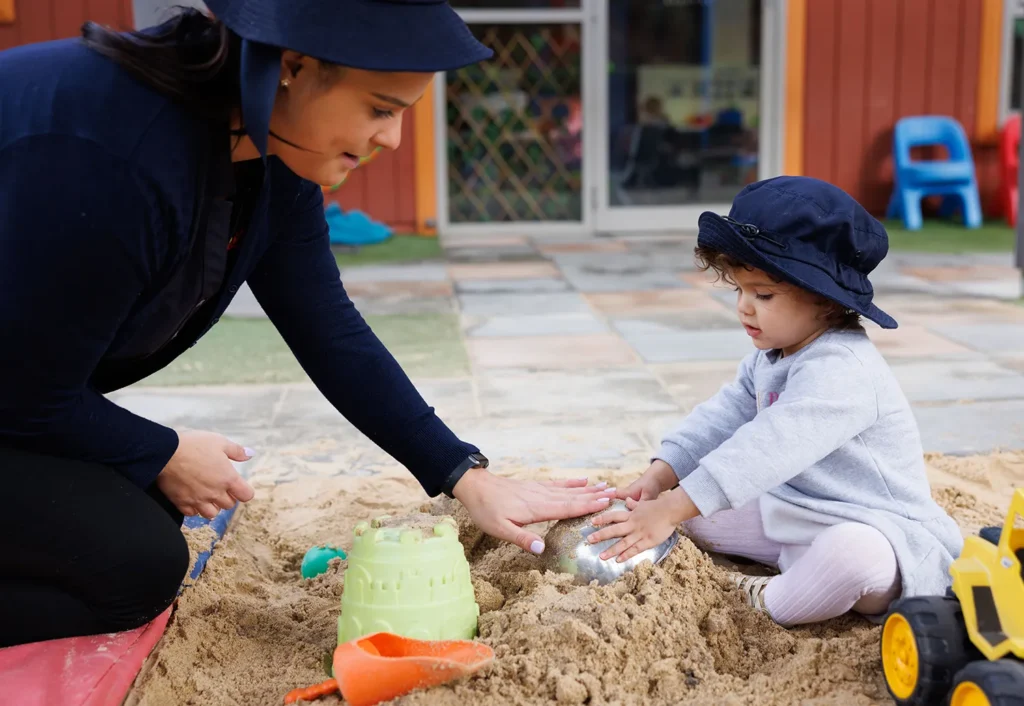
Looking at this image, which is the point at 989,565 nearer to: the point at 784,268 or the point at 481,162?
the point at 784,268

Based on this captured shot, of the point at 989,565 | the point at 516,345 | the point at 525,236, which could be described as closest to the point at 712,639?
the point at 989,565

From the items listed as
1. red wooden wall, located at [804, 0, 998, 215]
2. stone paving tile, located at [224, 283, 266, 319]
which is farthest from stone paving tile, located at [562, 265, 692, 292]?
red wooden wall, located at [804, 0, 998, 215]

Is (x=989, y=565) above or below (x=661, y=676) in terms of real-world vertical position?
above

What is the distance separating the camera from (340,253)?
340 inches

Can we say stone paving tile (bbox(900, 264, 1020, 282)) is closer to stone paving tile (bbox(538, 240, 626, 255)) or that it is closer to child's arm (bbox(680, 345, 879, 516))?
stone paving tile (bbox(538, 240, 626, 255))

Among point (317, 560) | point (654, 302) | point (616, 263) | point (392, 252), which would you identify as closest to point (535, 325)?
point (654, 302)

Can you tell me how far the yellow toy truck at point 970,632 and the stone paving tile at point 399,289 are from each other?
4.99 meters

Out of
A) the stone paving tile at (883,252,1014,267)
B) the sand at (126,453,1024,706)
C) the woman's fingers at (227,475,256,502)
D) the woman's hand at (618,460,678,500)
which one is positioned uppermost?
the woman's fingers at (227,475,256,502)

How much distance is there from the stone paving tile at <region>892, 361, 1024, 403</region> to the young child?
1.82 metres

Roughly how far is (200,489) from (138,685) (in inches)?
13.3

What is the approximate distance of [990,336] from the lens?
16.4 ft

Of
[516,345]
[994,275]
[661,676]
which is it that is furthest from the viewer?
[994,275]

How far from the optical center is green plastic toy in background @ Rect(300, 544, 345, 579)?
7.89ft

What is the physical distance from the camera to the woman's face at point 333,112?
156cm
